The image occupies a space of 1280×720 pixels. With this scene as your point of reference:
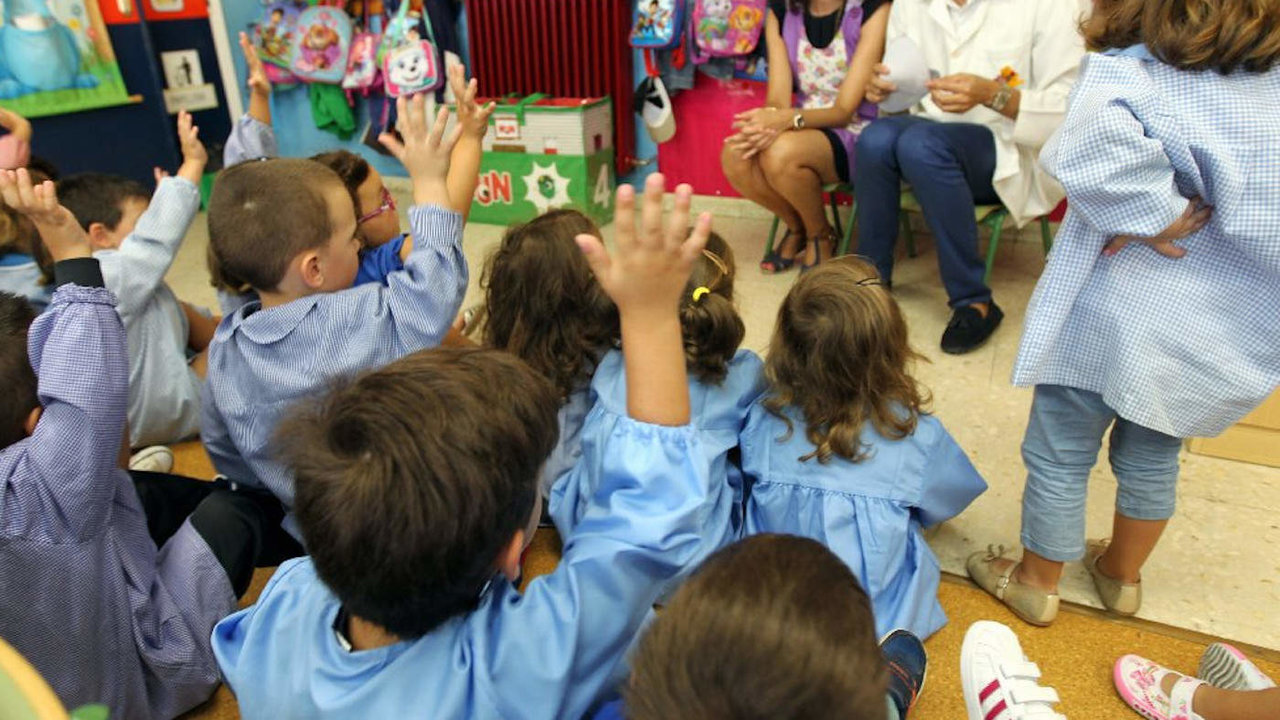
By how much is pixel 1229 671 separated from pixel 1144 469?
293 millimetres

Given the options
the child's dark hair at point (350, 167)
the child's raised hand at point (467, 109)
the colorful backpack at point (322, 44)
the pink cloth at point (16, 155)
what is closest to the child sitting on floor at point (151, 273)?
the pink cloth at point (16, 155)

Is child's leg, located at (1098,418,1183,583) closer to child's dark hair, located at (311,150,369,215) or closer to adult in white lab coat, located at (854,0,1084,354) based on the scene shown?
adult in white lab coat, located at (854,0,1084,354)

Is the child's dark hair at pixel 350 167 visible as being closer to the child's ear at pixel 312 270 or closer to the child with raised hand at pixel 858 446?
the child's ear at pixel 312 270

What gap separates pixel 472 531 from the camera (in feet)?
2.25

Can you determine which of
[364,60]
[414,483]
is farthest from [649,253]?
[364,60]

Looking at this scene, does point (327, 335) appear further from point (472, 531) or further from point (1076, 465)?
point (1076, 465)

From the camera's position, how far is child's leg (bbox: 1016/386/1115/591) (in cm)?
122

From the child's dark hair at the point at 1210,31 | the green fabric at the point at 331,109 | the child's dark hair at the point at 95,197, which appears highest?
the child's dark hair at the point at 1210,31

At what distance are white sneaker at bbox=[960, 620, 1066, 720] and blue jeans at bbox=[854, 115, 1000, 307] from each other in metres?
1.45

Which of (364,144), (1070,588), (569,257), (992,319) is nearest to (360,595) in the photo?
(569,257)

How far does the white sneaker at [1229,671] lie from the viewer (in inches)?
43.9

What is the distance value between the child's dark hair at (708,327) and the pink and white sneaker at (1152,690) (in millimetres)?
737

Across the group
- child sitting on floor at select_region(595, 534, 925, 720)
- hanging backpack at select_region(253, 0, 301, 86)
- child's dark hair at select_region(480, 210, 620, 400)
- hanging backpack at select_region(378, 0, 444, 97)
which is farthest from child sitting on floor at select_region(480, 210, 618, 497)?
hanging backpack at select_region(253, 0, 301, 86)

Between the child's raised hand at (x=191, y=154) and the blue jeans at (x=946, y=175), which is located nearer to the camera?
the child's raised hand at (x=191, y=154)
